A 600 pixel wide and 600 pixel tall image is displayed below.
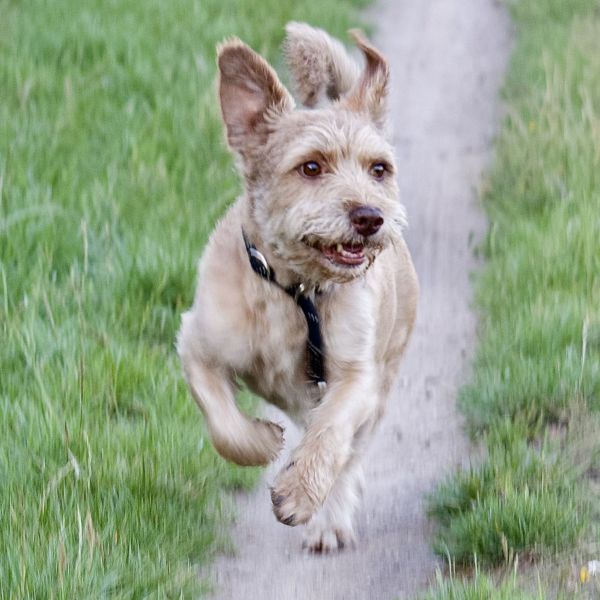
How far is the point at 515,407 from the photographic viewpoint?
499 cm

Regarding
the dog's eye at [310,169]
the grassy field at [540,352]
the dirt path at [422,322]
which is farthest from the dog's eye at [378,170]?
the dirt path at [422,322]

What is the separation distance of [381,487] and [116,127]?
304cm

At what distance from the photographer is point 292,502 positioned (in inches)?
150

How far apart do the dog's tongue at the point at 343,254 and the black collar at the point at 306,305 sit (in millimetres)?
194

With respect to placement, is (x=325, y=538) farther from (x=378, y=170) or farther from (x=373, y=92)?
(x=373, y=92)

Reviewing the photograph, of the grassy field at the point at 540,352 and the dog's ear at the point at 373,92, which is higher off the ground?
the dog's ear at the point at 373,92

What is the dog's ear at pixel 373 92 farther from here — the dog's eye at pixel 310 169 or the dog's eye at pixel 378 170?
the dog's eye at pixel 310 169

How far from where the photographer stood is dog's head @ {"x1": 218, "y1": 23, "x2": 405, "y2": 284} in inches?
162

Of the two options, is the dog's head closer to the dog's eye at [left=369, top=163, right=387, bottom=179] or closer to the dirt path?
the dog's eye at [left=369, top=163, right=387, bottom=179]

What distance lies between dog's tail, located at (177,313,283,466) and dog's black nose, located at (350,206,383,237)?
2.52 feet

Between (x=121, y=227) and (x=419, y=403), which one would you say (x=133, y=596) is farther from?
(x=121, y=227)

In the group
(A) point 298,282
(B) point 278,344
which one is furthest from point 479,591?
(A) point 298,282

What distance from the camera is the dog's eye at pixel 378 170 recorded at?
4453 mm

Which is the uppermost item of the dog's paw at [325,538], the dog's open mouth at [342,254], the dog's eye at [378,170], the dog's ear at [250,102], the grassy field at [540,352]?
the dog's ear at [250,102]
